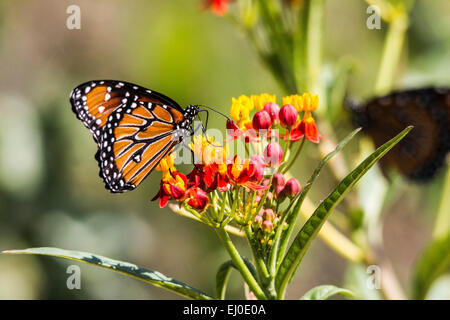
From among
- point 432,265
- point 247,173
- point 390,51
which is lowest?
point 432,265

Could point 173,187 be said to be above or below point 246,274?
above

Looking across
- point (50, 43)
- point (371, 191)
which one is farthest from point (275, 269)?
point (50, 43)

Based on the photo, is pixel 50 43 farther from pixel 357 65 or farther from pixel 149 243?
pixel 357 65

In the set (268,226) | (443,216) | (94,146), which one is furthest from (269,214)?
(94,146)

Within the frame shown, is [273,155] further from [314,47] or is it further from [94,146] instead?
[94,146]

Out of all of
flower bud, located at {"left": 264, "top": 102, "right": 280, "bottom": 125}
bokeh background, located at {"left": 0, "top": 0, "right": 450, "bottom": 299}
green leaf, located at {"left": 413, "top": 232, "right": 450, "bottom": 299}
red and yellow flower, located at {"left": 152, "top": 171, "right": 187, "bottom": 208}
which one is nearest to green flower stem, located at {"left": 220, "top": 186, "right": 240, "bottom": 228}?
red and yellow flower, located at {"left": 152, "top": 171, "right": 187, "bottom": 208}

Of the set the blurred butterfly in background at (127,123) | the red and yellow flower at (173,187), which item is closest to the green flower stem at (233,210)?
the red and yellow flower at (173,187)
